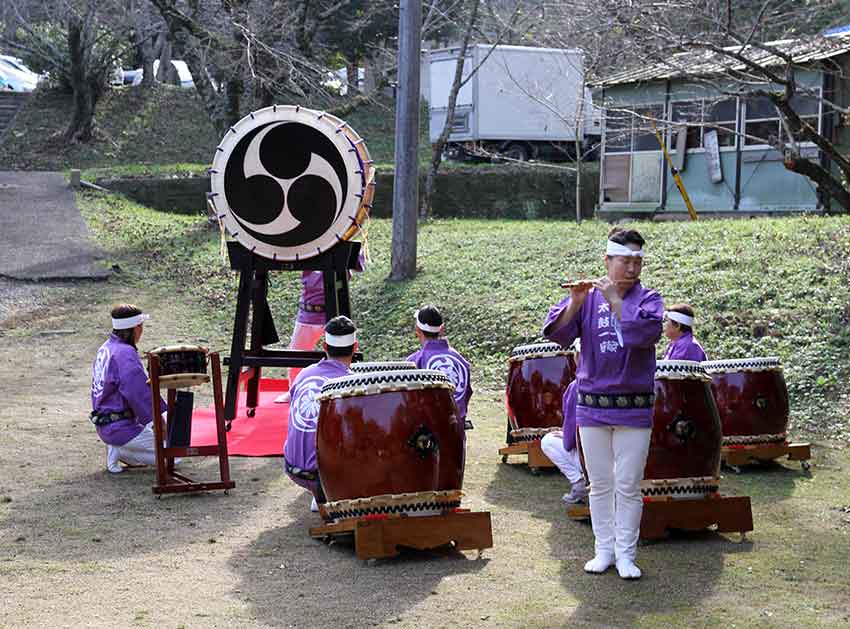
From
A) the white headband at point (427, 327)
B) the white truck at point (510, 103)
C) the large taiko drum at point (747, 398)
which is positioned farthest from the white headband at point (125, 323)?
the white truck at point (510, 103)

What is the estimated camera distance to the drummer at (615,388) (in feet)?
16.8

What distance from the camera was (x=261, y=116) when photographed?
8.75 metres

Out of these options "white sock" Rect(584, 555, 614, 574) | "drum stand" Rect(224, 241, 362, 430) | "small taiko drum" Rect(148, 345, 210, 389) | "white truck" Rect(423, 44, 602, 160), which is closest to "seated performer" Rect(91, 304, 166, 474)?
"small taiko drum" Rect(148, 345, 210, 389)

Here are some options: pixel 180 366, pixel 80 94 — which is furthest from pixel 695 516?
pixel 80 94

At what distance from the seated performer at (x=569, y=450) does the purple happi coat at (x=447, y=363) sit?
595mm

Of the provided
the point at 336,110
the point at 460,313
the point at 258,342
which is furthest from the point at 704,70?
the point at 336,110

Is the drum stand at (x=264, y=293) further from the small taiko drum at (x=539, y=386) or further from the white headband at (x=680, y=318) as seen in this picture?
the white headband at (x=680, y=318)

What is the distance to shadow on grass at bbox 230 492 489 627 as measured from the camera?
4.72 m

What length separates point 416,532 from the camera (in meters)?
5.52

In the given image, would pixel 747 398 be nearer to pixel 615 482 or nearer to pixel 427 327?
pixel 427 327

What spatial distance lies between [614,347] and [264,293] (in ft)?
15.4

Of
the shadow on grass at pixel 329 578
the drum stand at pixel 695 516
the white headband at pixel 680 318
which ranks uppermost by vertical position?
the white headband at pixel 680 318

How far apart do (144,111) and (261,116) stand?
2475 cm

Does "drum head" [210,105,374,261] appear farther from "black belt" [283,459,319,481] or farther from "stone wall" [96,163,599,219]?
"stone wall" [96,163,599,219]
